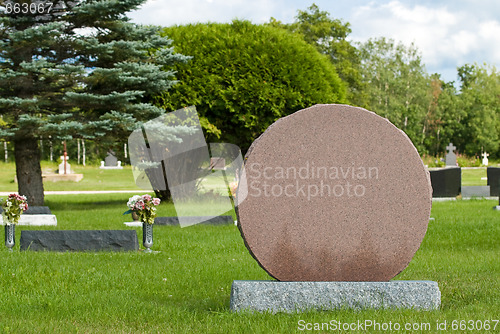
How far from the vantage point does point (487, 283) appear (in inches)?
253

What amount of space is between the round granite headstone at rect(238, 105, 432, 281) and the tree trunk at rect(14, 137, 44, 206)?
1217 centimetres

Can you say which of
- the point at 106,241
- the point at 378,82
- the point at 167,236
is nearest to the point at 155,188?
the point at 167,236

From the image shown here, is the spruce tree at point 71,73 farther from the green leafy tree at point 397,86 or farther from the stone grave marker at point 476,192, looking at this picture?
the green leafy tree at point 397,86

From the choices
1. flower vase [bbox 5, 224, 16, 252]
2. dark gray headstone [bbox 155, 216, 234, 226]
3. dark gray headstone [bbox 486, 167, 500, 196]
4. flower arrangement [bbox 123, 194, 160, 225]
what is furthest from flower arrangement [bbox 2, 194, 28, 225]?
dark gray headstone [bbox 486, 167, 500, 196]

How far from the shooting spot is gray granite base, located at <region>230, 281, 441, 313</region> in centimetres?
500

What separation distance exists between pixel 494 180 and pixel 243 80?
10547 mm

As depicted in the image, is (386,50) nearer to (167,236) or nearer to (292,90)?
(292,90)

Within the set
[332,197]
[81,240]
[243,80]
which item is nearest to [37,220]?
[81,240]

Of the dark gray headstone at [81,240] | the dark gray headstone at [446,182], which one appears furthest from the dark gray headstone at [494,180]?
the dark gray headstone at [81,240]

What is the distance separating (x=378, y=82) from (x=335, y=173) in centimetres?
4829

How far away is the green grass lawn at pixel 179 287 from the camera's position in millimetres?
4746

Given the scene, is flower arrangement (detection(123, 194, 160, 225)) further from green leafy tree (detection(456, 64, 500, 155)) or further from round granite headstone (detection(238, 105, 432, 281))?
green leafy tree (detection(456, 64, 500, 155))

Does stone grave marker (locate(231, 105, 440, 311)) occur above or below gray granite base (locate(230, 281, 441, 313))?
above

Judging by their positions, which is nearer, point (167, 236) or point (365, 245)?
point (365, 245)
